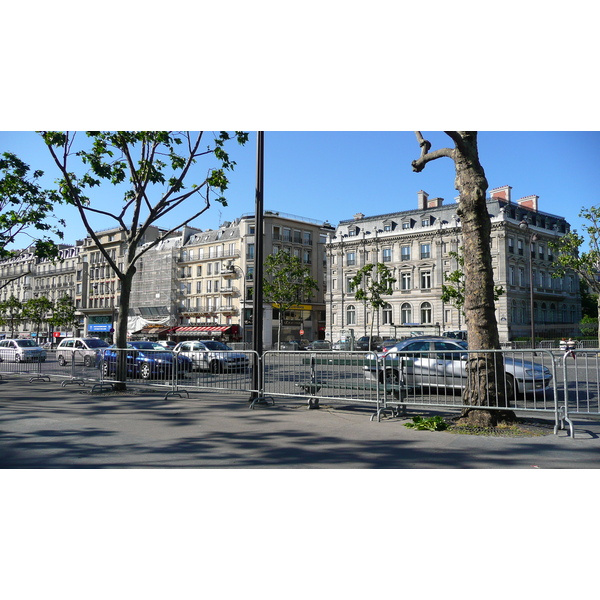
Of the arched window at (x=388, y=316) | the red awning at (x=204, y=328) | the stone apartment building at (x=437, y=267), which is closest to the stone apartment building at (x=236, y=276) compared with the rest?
the red awning at (x=204, y=328)

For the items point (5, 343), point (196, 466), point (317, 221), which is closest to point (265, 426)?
point (196, 466)

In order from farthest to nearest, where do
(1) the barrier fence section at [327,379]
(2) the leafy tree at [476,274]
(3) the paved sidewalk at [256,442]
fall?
(1) the barrier fence section at [327,379] < (2) the leafy tree at [476,274] < (3) the paved sidewalk at [256,442]

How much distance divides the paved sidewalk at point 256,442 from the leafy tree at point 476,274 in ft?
3.38

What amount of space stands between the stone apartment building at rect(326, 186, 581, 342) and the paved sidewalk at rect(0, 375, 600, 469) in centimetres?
4632

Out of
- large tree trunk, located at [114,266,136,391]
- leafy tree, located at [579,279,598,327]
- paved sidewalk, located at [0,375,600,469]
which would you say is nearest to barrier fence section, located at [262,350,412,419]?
paved sidewalk, located at [0,375,600,469]

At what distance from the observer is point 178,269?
72.9 meters

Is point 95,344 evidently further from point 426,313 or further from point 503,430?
point 426,313

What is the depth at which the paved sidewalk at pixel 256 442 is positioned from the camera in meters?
5.55

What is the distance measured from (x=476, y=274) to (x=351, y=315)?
55.0m

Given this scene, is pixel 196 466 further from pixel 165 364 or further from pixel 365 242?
pixel 365 242

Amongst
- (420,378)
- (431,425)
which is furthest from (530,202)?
(431,425)

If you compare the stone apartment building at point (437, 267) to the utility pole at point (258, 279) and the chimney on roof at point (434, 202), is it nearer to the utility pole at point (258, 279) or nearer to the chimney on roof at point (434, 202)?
the chimney on roof at point (434, 202)

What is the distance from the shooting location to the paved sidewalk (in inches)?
218

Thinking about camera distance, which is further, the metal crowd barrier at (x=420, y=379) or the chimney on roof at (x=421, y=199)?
the chimney on roof at (x=421, y=199)
